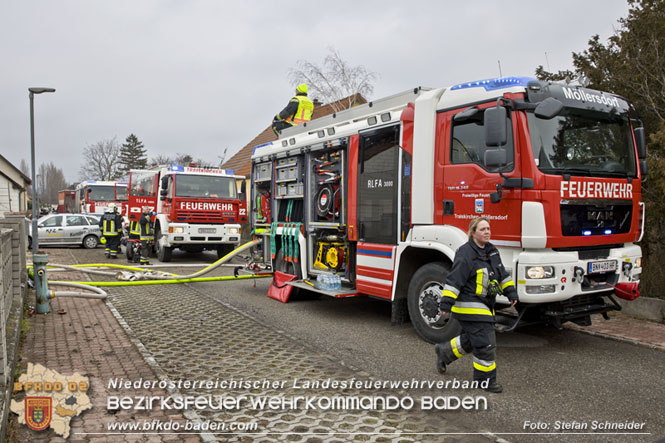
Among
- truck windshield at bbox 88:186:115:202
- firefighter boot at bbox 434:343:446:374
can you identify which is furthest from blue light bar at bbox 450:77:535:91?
truck windshield at bbox 88:186:115:202

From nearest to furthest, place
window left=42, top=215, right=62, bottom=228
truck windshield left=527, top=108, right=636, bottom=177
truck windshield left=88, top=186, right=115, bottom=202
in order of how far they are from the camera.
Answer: truck windshield left=527, top=108, right=636, bottom=177 → window left=42, top=215, right=62, bottom=228 → truck windshield left=88, top=186, right=115, bottom=202

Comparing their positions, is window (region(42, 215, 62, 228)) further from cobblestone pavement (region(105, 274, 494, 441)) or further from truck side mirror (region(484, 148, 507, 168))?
truck side mirror (region(484, 148, 507, 168))

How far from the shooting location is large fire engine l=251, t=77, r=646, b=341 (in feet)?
17.4

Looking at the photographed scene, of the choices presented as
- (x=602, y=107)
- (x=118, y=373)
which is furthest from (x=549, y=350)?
(x=118, y=373)

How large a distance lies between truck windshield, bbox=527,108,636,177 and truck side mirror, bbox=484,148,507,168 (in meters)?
0.38

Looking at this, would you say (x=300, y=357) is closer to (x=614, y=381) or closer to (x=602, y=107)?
(x=614, y=381)

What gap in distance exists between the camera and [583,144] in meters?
5.74

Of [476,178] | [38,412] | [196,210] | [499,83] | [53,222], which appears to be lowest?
[38,412]

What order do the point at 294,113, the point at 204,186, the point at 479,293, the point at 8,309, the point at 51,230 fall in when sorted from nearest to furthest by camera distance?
the point at 479,293 < the point at 8,309 < the point at 294,113 < the point at 204,186 < the point at 51,230

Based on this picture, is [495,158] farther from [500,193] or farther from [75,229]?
[75,229]

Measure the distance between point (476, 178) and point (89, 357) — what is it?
4.55m

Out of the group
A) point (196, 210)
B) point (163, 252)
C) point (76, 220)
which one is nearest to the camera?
point (196, 210)

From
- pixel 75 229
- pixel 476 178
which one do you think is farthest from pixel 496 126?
pixel 75 229

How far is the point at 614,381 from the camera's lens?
4988mm
